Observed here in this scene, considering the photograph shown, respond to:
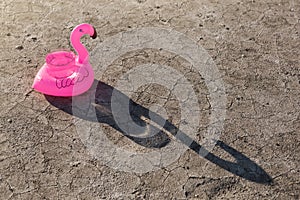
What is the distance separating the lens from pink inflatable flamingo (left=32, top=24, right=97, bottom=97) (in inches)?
126

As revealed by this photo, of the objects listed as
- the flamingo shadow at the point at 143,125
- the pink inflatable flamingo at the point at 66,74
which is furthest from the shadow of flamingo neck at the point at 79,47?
the flamingo shadow at the point at 143,125

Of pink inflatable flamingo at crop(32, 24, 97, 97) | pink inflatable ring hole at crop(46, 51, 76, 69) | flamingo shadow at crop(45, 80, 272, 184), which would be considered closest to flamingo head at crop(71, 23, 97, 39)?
pink inflatable flamingo at crop(32, 24, 97, 97)

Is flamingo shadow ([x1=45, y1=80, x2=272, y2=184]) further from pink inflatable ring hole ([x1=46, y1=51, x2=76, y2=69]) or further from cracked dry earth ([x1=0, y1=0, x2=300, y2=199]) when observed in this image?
pink inflatable ring hole ([x1=46, y1=51, x2=76, y2=69])

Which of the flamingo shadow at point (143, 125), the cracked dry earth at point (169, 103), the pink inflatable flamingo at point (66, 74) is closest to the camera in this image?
the cracked dry earth at point (169, 103)

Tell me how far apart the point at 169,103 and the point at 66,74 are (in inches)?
28.4

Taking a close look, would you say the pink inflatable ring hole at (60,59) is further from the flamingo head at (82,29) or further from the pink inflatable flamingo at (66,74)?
the flamingo head at (82,29)

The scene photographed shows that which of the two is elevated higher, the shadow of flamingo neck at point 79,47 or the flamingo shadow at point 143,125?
the shadow of flamingo neck at point 79,47

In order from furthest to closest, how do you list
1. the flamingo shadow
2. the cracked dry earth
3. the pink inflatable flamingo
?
the pink inflatable flamingo → the flamingo shadow → the cracked dry earth

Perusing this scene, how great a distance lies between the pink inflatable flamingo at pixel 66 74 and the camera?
3.19 meters

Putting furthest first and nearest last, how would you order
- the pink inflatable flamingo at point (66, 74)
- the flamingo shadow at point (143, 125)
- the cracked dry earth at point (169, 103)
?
the pink inflatable flamingo at point (66, 74) < the flamingo shadow at point (143, 125) < the cracked dry earth at point (169, 103)

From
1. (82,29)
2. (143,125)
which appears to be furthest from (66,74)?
(143,125)

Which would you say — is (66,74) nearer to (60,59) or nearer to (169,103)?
(60,59)

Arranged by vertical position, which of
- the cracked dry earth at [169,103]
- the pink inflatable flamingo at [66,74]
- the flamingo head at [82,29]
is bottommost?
the cracked dry earth at [169,103]

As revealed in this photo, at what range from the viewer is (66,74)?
3.23 metres
